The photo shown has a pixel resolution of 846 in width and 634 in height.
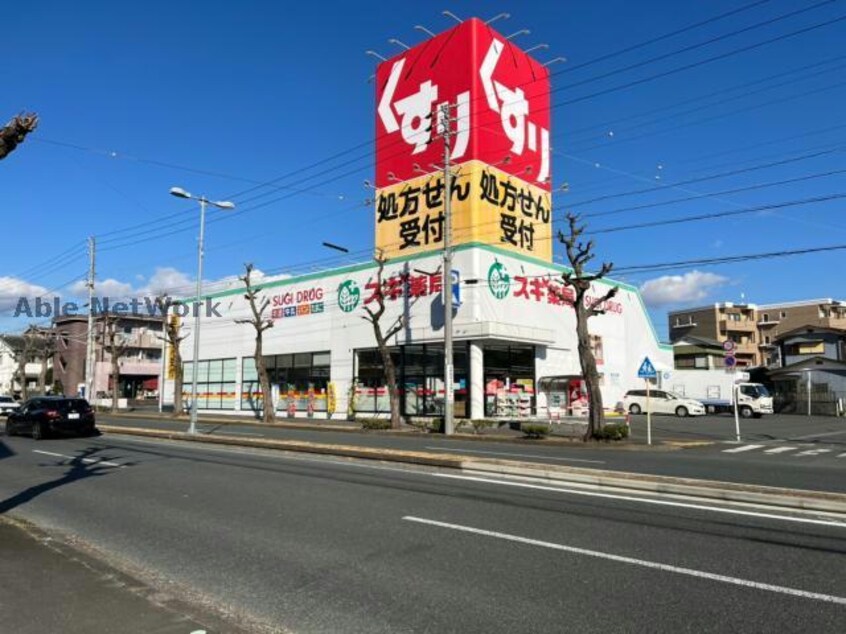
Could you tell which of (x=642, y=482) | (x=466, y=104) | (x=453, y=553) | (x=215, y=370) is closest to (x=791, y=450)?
(x=642, y=482)

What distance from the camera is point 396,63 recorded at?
40938 millimetres

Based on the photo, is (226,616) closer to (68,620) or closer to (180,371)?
(68,620)

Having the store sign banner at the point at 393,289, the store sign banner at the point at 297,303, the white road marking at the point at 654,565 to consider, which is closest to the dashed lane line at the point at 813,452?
the white road marking at the point at 654,565

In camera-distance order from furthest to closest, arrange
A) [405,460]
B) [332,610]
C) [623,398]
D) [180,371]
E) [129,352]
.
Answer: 1. [129,352]
2. [180,371]
3. [623,398]
4. [405,460]
5. [332,610]

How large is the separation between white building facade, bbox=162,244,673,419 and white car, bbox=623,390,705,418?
3.12 ft

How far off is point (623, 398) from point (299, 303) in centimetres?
1999

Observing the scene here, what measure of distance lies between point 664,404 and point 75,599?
127ft

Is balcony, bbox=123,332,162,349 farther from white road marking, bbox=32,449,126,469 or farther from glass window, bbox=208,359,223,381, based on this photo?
white road marking, bbox=32,449,126,469

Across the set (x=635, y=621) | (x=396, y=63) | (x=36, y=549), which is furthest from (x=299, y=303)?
(x=635, y=621)

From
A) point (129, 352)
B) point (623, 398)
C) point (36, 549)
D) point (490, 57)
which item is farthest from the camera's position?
point (129, 352)

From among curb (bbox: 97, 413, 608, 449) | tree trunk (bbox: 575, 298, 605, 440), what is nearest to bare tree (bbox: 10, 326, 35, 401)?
curb (bbox: 97, 413, 608, 449)

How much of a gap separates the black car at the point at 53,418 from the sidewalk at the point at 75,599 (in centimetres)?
1835

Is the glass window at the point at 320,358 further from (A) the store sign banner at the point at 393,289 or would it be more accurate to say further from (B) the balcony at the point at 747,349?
(B) the balcony at the point at 747,349

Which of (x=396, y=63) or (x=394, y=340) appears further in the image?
(x=396, y=63)
